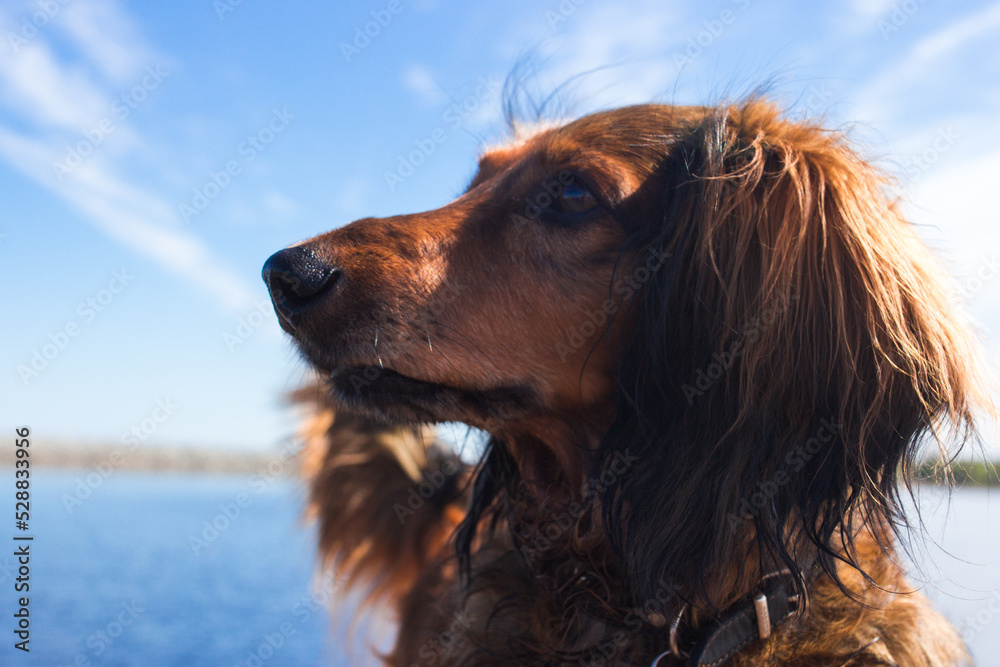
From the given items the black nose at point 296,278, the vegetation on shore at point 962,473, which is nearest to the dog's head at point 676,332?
the black nose at point 296,278

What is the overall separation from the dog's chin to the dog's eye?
21.0 inches

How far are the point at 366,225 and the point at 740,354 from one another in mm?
1083

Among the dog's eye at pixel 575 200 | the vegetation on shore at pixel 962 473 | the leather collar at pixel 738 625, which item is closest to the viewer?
the leather collar at pixel 738 625

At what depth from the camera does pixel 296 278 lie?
1747 mm

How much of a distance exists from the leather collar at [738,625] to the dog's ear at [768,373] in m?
0.06

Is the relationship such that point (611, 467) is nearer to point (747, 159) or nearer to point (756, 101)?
point (747, 159)

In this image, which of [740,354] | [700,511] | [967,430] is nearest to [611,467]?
[700,511]

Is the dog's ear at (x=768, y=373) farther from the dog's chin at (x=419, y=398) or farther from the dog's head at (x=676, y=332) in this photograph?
the dog's chin at (x=419, y=398)

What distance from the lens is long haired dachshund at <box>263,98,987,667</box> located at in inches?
69.7

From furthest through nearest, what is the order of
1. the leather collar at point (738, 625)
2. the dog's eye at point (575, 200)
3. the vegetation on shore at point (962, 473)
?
the dog's eye at point (575, 200), the vegetation on shore at point (962, 473), the leather collar at point (738, 625)

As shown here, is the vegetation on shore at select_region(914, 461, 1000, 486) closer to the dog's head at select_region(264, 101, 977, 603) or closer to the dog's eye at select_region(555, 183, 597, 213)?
the dog's head at select_region(264, 101, 977, 603)

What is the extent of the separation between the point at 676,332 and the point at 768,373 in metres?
0.26

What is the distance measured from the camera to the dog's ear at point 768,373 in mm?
1749

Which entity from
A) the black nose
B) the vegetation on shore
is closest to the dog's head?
the black nose
